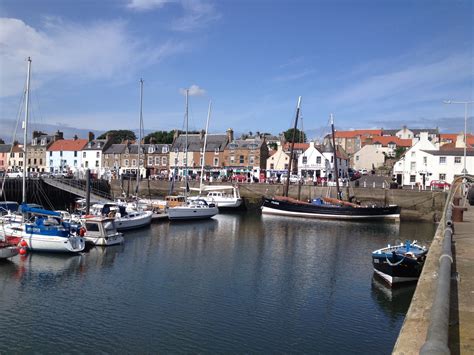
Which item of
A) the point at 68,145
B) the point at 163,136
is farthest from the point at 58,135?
the point at 163,136

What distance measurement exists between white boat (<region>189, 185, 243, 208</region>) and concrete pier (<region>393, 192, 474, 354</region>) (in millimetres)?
45565

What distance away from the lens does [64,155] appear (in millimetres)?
89250

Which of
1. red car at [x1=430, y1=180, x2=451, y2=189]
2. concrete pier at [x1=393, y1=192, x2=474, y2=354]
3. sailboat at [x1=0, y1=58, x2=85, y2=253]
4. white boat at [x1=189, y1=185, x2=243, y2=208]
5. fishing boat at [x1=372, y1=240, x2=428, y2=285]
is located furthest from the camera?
red car at [x1=430, y1=180, x2=451, y2=189]

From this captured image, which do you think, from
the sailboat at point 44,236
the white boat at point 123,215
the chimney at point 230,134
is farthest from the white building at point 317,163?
the sailboat at point 44,236

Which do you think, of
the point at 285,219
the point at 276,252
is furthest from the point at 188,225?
the point at 276,252

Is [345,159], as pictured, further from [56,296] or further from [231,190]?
[56,296]

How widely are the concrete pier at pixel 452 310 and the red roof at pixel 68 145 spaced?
8544 centimetres

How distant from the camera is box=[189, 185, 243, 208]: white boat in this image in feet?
190

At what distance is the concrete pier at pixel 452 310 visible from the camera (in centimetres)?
634

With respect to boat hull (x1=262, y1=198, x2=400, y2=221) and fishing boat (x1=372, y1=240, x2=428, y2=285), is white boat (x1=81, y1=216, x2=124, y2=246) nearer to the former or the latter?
fishing boat (x1=372, y1=240, x2=428, y2=285)

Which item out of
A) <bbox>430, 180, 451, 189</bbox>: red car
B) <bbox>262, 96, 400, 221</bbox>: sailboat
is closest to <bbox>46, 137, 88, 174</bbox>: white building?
<bbox>262, 96, 400, 221</bbox>: sailboat

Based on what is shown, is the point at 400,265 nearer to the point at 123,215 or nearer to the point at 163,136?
the point at 123,215

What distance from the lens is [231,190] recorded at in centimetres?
6347

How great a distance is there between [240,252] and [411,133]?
105527 millimetres
